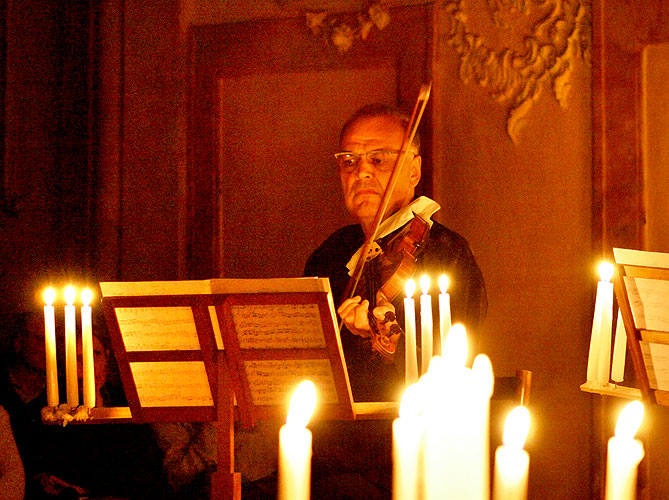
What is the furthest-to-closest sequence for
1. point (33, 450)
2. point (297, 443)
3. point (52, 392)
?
point (33, 450) < point (52, 392) < point (297, 443)

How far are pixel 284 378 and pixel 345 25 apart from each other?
2594mm

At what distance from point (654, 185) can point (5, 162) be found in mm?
3120

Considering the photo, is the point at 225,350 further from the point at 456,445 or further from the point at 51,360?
the point at 456,445

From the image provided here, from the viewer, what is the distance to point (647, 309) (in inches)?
77.4

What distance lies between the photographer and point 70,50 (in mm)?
4660

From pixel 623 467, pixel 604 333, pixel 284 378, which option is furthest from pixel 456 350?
pixel 604 333

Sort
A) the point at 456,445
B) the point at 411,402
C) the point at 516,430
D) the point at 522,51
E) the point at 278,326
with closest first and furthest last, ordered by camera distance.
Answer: the point at 456,445 < the point at 516,430 < the point at 411,402 < the point at 278,326 < the point at 522,51

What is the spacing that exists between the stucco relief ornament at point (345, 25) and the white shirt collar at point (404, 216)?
1238 millimetres

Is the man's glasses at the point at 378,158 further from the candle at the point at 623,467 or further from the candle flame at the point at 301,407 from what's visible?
the candle at the point at 623,467

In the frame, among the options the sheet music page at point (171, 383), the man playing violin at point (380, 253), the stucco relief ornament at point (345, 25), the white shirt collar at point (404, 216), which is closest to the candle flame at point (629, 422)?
the sheet music page at point (171, 383)

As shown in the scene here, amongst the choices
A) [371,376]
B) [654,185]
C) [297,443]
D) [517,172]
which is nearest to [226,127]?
[517,172]

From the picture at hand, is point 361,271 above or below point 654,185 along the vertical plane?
below

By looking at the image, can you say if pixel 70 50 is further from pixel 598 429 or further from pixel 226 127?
pixel 598 429

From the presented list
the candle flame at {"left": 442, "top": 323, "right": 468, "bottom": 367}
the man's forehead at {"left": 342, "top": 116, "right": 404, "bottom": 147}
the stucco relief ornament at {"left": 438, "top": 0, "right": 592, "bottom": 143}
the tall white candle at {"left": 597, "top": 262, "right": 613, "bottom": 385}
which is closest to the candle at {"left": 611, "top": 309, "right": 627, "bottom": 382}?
the tall white candle at {"left": 597, "top": 262, "right": 613, "bottom": 385}
